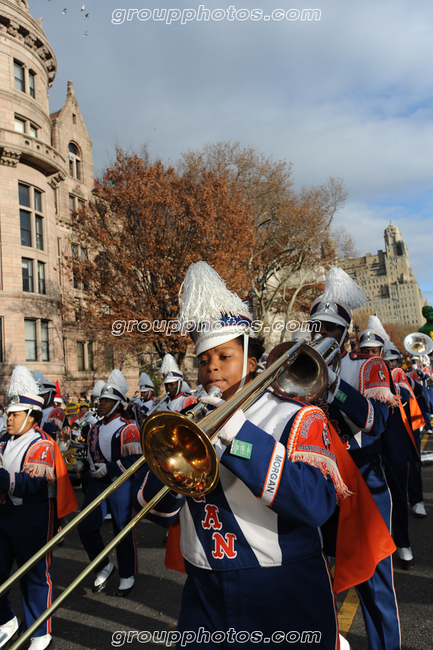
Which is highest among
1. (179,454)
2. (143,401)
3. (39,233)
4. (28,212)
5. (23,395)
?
(28,212)

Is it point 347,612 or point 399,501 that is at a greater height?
point 399,501

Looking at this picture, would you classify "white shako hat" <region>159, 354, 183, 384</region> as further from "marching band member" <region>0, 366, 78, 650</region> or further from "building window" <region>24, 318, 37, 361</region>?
"building window" <region>24, 318, 37, 361</region>

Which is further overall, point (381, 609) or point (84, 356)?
point (84, 356)

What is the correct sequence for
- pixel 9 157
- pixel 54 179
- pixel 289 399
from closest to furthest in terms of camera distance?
pixel 289 399 → pixel 9 157 → pixel 54 179

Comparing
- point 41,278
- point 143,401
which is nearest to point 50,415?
point 143,401

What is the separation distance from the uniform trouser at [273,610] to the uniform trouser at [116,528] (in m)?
3.38

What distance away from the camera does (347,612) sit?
4293 millimetres

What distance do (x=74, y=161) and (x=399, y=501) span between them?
37.7 m

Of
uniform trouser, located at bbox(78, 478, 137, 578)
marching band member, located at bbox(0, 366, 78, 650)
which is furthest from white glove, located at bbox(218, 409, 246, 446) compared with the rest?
uniform trouser, located at bbox(78, 478, 137, 578)

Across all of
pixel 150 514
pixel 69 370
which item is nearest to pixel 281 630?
pixel 150 514

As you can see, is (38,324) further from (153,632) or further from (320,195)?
(153,632)

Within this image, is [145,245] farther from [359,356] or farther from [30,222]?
[359,356]

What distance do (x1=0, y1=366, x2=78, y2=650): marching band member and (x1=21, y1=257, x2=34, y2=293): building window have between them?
25.2 meters

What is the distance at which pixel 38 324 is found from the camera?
27828mm
